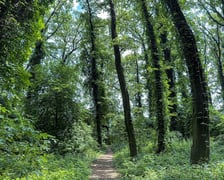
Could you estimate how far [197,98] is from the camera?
6559 mm

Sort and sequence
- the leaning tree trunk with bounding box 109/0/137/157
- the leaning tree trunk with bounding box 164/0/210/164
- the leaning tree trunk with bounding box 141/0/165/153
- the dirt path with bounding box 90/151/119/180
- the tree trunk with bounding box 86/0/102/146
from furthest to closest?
the tree trunk with bounding box 86/0/102/146 → the leaning tree trunk with bounding box 141/0/165/153 → the leaning tree trunk with bounding box 109/0/137/157 → the dirt path with bounding box 90/151/119/180 → the leaning tree trunk with bounding box 164/0/210/164

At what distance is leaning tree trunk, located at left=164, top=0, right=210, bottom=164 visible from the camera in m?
6.46

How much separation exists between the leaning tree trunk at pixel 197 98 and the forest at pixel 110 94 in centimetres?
3

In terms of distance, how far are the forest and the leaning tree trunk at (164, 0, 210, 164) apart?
3 centimetres

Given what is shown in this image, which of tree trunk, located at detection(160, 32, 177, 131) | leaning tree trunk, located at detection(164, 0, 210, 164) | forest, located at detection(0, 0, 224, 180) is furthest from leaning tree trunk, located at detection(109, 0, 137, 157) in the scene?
leaning tree trunk, located at detection(164, 0, 210, 164)

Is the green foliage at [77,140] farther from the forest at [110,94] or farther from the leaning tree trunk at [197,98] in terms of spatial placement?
the leaning tree trunk at [197,98]

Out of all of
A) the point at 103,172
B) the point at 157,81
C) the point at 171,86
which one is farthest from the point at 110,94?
the point at 103,172

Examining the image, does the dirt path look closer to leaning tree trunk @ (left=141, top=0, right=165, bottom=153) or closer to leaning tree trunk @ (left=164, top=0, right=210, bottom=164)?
leaning tree trunk @ (left=141, top=0, right=165, bottom=153)

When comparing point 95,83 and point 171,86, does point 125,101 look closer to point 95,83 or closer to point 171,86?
point 171,86

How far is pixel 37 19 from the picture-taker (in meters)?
4.29

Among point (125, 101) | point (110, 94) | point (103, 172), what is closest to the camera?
point (103, 172)

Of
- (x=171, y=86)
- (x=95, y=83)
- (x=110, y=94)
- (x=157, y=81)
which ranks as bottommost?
(x=157, y=81)

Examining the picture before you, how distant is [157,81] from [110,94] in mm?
14855

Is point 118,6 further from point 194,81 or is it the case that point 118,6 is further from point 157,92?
point 194,81
